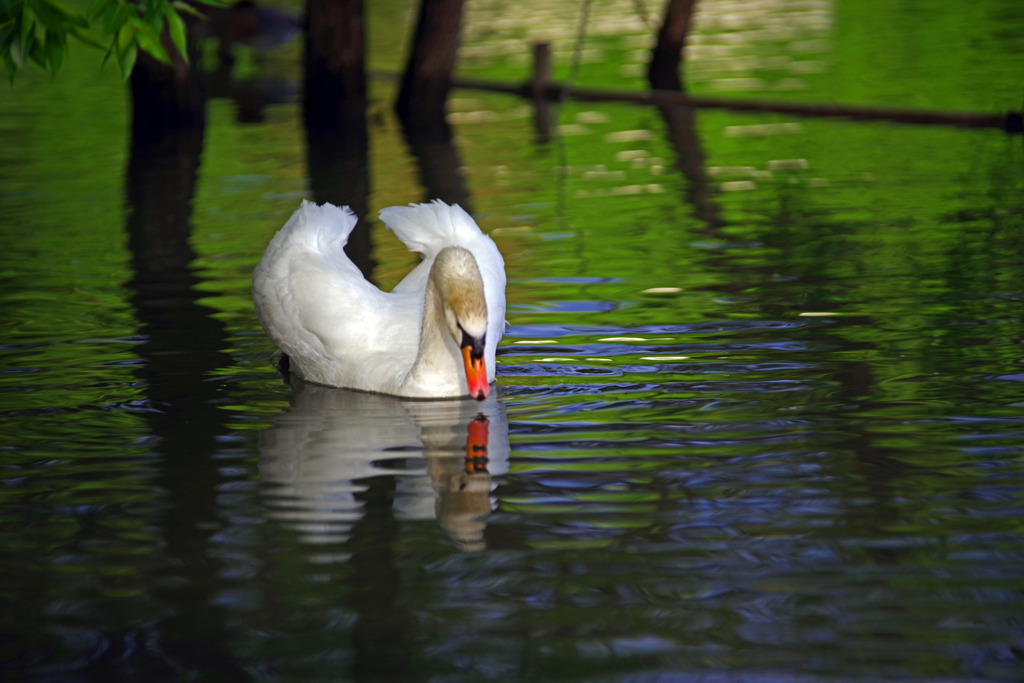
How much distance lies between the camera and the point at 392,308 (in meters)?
7.69

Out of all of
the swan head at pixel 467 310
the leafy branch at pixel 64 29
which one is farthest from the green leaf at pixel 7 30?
the swan head at pixel 467 310

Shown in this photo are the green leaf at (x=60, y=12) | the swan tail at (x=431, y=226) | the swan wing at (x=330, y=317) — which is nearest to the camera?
the green leaf at (x=60, y=12)

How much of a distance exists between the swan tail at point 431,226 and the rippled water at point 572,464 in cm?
74

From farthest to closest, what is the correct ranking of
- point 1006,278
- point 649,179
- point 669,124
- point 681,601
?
1. point 669,124
2. point 649,179
3. point 1006,278
4. point 681,601

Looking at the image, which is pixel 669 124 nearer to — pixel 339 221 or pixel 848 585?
pixel 339 221

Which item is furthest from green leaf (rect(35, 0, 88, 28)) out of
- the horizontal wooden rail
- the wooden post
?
the wooden post

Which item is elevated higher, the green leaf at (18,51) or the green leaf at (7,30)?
the green leaf at (7,30)

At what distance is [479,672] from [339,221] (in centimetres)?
432

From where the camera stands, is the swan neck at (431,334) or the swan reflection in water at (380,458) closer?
the swan reflection in water at (380,458)

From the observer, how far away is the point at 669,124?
18828 millimetres

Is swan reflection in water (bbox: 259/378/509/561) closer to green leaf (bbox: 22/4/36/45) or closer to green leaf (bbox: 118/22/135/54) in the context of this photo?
green leaf (bbox: 118/22/135/54)

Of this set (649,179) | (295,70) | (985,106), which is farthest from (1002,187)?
(295,70)

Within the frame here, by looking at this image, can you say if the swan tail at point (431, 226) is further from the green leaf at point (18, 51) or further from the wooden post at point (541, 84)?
the wooden post at point (541, 84)

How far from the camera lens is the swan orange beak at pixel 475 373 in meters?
6.72
